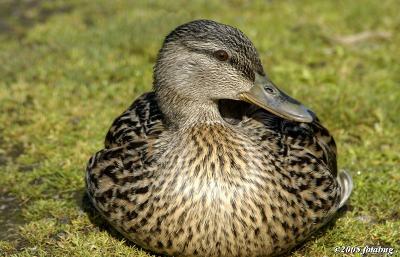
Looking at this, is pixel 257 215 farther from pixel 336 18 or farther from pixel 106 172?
pixel 336 18

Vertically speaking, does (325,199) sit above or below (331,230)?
above

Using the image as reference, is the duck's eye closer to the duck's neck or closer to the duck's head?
the duck's head

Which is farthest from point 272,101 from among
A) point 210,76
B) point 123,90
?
point 123,90

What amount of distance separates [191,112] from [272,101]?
0.53m

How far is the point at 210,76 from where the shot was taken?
4.76 metres

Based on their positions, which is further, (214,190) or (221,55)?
(221,55)

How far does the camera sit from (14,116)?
7.25 m

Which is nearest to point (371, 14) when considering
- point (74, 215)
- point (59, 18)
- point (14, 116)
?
point (59, 18)

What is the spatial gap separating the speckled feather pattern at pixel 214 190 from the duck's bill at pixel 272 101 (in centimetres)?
24

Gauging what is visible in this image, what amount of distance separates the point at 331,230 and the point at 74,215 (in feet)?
6.34
